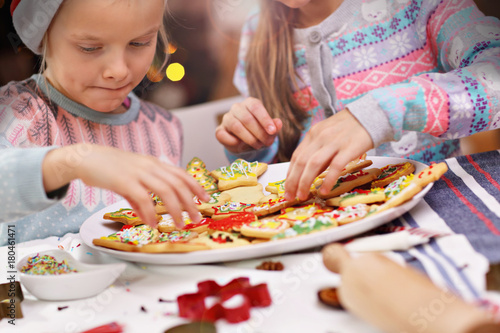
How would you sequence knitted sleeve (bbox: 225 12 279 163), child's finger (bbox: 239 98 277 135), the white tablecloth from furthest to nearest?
knitted sleeve (bbox: 225 12 279 163)
child's finger (bbox: 239 98 277 135)
the white tablecloth

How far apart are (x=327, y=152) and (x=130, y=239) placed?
0.29 meters

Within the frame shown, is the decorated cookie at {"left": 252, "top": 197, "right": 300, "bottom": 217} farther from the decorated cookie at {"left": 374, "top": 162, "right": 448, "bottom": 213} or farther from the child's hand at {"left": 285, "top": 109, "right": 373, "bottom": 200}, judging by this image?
the decorated cookie at {"left": 374, "top": 162, "right": 448, "bottom": 213}

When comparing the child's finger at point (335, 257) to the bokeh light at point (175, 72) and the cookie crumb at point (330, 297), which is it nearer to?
the cookie crumb at point (330, 297)

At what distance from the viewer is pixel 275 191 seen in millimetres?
746

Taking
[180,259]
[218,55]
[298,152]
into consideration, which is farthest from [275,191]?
[218,55]

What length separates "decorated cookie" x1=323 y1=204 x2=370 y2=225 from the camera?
1.74 ft

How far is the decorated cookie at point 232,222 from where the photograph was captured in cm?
58

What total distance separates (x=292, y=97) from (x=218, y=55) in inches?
13.1

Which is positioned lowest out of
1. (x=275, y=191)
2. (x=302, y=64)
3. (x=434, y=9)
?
(x=275, y=191)

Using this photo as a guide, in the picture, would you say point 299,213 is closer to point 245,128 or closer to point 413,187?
point 413,187

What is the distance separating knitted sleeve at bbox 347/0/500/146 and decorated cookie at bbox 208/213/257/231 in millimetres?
211

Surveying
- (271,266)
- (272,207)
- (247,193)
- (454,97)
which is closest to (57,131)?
(247,193)

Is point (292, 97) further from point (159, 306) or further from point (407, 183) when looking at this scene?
point (159, 306)

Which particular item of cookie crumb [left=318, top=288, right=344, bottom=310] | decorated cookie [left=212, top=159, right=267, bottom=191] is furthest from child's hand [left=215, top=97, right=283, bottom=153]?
cookie crumb [left=318, top=288, right=344, bottom=310]
